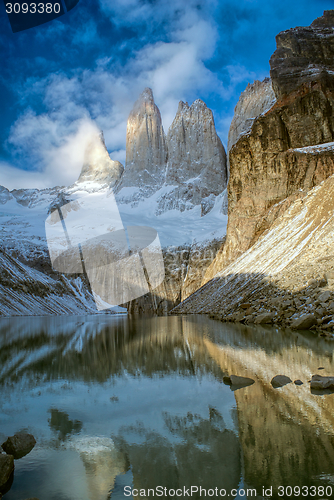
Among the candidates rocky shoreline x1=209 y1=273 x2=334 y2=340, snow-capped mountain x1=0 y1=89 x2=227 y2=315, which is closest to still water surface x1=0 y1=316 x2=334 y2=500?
rocky shoreline x1=209 y1=273 x2=334 y2=340

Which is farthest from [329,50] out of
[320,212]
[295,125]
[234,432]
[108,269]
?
[108,269]

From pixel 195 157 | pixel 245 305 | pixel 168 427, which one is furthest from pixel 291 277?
pixel 195 157

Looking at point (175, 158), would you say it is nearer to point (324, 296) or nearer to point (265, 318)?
point (265, 318)

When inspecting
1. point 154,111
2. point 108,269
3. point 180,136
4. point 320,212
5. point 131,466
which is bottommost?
point 131,466

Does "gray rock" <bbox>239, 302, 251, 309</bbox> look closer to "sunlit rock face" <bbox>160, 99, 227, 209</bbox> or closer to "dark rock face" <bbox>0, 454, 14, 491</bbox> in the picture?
"dark rock face" <bbox>0, 454, 14, 491</bbox>

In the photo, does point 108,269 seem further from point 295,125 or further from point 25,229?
point 295,125
